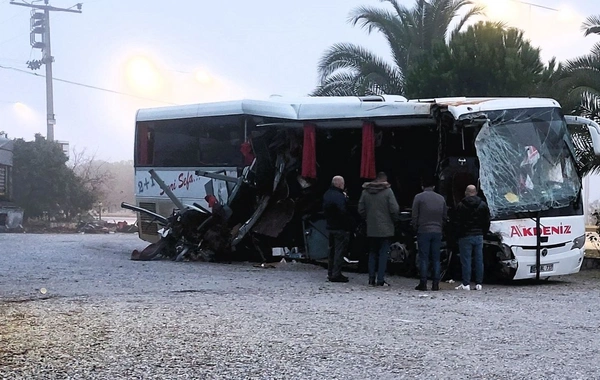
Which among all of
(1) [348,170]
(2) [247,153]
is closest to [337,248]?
(1) [348,170]

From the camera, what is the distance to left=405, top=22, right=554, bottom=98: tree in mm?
22781

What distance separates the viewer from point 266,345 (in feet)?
24.3

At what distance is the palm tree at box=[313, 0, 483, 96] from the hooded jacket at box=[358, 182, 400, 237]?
13.6 m

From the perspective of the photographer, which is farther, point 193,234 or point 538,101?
point 193,234

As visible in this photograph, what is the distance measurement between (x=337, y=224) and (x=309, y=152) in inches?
106

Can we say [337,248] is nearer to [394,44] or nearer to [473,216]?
[473,216]

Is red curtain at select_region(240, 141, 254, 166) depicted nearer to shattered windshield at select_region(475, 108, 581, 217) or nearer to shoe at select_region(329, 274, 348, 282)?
shoe at select_region(329, 274, 348, 282)

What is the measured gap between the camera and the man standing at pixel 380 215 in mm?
12766

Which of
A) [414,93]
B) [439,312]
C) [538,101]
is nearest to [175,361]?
[439,312]

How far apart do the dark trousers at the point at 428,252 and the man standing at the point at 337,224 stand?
4.04ft

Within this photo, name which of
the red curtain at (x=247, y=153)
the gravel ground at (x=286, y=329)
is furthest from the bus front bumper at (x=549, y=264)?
the red curtain at (x=247, y=153)

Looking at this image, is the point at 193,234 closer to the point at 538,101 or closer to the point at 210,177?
the point at 210,177

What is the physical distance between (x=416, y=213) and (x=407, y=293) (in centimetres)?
118

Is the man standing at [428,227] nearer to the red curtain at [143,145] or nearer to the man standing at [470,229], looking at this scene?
the man standing at [470,229]
